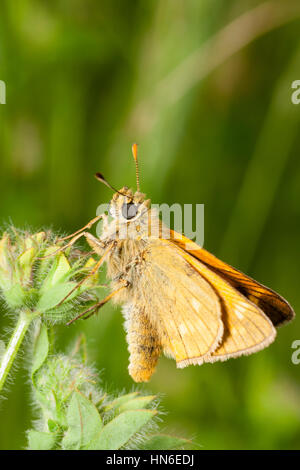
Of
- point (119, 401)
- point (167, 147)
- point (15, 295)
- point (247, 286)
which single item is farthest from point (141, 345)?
point (167, 147)

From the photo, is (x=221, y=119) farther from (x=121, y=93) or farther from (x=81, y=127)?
(x=81, y=127)

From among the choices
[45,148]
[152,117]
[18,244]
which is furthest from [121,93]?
[18,244]

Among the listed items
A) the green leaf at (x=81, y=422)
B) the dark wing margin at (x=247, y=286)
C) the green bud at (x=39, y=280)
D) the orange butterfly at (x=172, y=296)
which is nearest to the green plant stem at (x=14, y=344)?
the green bud at (x=39, y=280)

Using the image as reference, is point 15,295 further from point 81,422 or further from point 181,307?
point 181,307

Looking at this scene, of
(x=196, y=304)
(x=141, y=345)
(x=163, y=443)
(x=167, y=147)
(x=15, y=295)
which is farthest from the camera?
(x=167, y=147)

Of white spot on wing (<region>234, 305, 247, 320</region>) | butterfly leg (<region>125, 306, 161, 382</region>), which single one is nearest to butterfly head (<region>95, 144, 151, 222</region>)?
butterfly leg (<region>125, 306, 161, 382</region>)

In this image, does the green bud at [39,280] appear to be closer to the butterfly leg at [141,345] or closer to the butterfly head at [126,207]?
the butterfly leg at [141,345]
